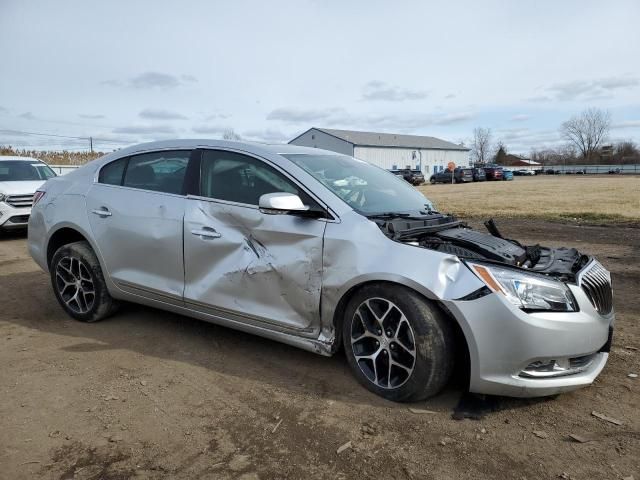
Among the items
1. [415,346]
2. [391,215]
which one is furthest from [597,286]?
[391,215]

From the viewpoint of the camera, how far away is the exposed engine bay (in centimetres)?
305

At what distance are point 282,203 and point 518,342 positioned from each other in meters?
1.62

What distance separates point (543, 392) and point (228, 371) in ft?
6.82

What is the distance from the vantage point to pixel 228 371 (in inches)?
140

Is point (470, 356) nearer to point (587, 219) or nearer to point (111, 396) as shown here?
point (111, 396)

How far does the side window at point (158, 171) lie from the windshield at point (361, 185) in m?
0.95

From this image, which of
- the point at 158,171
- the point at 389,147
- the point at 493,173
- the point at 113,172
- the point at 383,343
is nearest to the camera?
the point at 383,343

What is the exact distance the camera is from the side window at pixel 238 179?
3.59 metres

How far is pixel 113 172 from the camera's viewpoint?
14.9ft

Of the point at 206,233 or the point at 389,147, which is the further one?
the point at 389,147

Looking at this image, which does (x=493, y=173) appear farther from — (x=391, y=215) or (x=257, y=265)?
(x=257, y=265)

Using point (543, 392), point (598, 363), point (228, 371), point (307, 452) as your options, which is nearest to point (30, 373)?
point (228, 371)

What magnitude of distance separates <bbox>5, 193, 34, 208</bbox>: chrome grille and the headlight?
10023 millimetres

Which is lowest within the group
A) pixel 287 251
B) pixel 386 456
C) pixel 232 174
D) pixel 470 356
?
pixel 386 456
